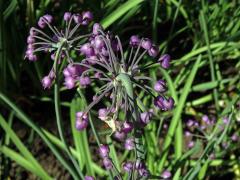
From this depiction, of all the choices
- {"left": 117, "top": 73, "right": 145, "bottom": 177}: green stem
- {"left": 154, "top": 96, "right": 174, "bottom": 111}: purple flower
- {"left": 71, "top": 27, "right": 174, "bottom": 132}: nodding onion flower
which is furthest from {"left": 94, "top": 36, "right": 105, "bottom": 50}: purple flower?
{"left": 154, "top": 96, "right": 174, "bottom": 111}: purple flower

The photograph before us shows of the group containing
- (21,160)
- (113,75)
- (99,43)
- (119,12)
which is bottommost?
(21,160)

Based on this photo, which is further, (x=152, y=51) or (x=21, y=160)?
(x=21, y=160)

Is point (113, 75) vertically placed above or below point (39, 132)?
above

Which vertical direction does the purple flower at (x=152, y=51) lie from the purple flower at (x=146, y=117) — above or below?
above

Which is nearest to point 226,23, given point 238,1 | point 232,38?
point 238,1

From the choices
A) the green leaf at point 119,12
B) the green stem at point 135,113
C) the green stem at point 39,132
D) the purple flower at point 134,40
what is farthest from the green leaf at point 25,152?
the purple flower at point 134,40

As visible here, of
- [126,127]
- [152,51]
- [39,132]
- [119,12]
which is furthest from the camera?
[119,12]

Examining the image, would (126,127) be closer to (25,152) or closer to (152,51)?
(152,51)

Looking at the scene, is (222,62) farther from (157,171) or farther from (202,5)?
(157,171)

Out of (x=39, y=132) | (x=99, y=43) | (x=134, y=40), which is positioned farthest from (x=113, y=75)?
(x=39, y=132)

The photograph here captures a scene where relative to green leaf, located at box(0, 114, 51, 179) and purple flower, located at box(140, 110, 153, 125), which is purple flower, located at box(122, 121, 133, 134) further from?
green leaf, located at box(0, 114, 51, 179)

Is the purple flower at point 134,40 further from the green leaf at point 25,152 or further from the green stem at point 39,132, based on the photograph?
the green leaf at point 25,152
